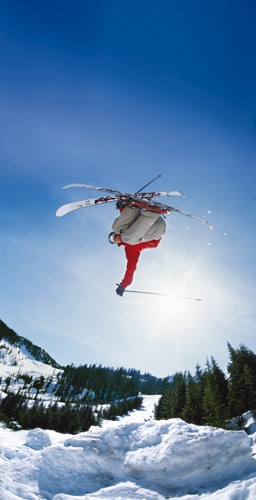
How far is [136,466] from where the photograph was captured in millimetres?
11586

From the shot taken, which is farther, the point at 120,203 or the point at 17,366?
the point at 17,366

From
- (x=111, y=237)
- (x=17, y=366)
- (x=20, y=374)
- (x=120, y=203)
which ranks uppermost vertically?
(x=120, y=203)

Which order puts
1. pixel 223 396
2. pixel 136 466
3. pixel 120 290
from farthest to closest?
pixel 223 396
pixel 136 466
pixel 120 290

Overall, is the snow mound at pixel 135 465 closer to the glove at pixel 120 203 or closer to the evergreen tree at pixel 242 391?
the glove at pixel 120 203

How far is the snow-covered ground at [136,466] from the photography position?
10.0 metres

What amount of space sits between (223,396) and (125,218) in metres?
43.3

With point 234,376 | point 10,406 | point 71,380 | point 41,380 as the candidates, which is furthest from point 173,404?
point 71,380

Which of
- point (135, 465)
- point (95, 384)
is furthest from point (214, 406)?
point (95, 384)

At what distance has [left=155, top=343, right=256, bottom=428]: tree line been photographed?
34.5 meters

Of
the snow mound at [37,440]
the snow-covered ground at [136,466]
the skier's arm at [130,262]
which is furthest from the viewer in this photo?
the snow mound at [37,440]

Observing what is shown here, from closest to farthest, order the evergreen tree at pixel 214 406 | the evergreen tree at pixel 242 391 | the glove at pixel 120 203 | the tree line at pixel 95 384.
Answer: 1. the glove at pixel 120 203
2. the evergreen tree at pixel 214 406
3. the evergreen tree at pixel 242 391
4. the tree line at pixel 95 384

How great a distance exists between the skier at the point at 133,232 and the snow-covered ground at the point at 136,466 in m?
7.25

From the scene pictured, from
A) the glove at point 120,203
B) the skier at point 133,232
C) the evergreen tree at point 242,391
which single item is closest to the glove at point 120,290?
the skier at point 133,232

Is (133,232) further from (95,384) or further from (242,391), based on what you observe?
(95,384)
